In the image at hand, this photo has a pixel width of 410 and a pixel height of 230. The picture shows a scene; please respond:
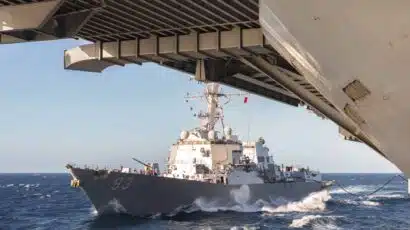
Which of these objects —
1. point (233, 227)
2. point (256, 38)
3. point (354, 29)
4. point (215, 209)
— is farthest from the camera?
point (215, 209)

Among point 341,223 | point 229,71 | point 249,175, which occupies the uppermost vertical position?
point 229,71

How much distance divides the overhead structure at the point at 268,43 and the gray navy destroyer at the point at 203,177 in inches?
739

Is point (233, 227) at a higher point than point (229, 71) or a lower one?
lower

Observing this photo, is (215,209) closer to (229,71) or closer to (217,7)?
(229,71)

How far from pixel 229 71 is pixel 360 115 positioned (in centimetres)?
1640

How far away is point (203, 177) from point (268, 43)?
110ft

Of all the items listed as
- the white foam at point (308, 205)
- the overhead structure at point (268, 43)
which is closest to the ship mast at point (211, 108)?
the white foam at point (308, 205)

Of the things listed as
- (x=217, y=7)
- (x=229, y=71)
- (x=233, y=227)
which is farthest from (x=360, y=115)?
(x=233, y=227)

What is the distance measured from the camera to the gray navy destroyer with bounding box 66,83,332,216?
42500 millimetres

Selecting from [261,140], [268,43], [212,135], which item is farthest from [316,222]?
[268,43]

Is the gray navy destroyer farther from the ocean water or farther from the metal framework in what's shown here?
the metal framework

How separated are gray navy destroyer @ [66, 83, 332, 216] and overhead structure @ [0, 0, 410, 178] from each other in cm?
1876

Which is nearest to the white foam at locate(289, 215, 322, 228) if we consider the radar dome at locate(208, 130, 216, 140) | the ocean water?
the ocean water

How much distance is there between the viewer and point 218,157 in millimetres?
51406
